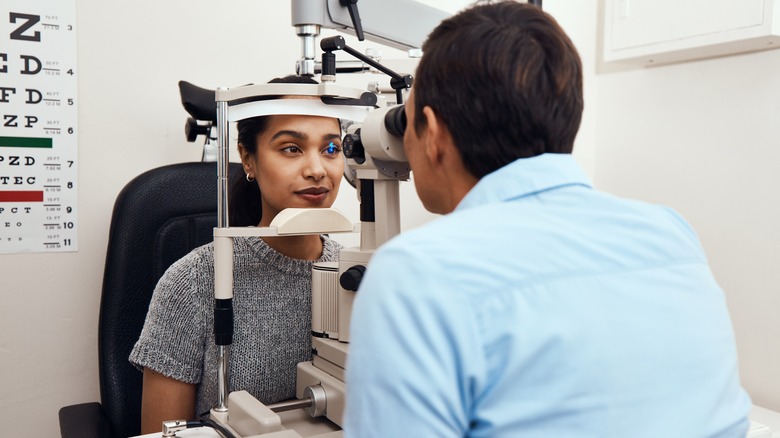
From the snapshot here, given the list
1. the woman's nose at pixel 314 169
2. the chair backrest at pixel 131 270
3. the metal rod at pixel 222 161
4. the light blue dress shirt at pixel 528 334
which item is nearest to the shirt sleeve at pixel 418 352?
the light blue dress shirt at pixel 528 334

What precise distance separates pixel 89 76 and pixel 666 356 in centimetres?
147

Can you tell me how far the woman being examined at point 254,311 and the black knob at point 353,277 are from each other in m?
0.31

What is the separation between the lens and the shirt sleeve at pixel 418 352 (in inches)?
20.4

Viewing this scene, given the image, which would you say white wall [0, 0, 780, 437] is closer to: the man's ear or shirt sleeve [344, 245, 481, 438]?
the man's ear

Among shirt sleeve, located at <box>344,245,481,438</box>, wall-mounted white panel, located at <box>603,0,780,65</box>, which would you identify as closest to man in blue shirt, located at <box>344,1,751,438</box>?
shirt sleeve, located at <box>344,245,481,438</box>

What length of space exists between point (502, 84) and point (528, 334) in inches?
10.0

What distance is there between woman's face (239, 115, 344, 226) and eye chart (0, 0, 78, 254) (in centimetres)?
63

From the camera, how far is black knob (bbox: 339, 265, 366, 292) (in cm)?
93

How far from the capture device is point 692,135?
192cm

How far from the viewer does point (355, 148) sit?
92 cm

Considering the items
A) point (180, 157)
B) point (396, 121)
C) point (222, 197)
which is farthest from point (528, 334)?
point (180, 157)

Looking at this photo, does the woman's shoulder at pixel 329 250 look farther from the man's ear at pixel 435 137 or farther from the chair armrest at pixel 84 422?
the man's ear at pixel 435 137

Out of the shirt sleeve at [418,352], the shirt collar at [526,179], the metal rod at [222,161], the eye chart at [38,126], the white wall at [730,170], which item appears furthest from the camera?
the white wall at [730,170]

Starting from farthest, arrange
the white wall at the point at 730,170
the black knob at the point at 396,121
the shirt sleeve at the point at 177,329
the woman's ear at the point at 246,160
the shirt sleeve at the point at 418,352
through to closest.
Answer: the white wall at the point at 730,170, the woman's ear at the point at 246,160, the shirt sleeve at the point at 177,329, the black knob at the point at 396,121, the shirt sleeve at the point at 418,352
